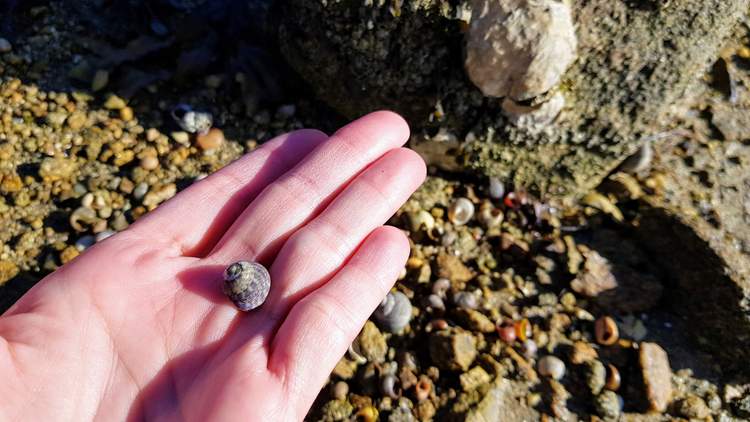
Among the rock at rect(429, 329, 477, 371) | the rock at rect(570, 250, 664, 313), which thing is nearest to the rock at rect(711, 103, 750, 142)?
the rock at rect(570, 250, 664, 313)

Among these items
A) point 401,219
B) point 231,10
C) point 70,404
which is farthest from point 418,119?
point 70,404

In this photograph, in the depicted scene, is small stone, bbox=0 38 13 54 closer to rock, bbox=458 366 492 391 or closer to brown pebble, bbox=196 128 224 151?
brown pebble, bbox=196 128 224 151

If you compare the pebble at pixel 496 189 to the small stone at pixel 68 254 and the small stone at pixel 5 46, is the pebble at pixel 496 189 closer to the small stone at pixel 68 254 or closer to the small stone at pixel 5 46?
the small stone at pixel 68 254

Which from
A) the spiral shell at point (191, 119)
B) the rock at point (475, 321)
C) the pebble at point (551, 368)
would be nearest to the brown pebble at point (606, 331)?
the pebble at point (551, 368)

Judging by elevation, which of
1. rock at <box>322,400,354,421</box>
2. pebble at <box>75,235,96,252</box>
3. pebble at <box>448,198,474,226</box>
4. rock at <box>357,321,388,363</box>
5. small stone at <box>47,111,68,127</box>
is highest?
small stone at <box>47,111,68,127</box>

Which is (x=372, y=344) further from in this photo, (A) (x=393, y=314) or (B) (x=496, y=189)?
(B) (x=496, y=189)

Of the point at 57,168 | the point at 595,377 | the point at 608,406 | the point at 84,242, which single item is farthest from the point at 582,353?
the point at 57,168

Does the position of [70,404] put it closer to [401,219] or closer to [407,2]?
[401,219]
